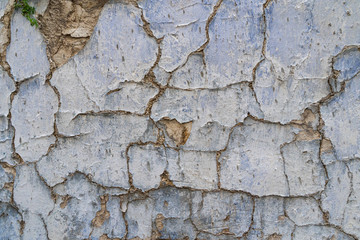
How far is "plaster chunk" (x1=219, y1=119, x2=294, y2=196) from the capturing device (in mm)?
1217

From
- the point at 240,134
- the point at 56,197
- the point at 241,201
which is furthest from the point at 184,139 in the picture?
the point at 56,197

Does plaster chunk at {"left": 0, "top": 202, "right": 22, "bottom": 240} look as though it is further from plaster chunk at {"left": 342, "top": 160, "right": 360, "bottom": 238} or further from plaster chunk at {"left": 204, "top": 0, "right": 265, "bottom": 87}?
plaster chunk at {"left": 342, "top": 160, "right": 360, "bottom": 238}

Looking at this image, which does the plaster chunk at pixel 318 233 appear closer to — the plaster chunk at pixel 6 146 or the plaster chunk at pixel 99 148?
the plaster chunk at pixel 99 148

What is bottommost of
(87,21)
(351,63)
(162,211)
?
(162,211)

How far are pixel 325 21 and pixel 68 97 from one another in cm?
97

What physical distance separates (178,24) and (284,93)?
0.45m

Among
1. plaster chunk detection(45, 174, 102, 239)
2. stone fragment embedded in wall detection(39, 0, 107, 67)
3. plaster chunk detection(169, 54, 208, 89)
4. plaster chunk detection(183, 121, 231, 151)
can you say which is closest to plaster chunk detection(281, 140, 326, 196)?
plaster chunk detection(183, 121, 231, 151)

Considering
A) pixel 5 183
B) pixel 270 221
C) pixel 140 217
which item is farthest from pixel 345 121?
pixel 5 183

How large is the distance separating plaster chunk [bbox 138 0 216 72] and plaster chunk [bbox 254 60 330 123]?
26 centimetres

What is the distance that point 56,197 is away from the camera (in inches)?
52.4

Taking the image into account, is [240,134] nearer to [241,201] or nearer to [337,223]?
[241,201]

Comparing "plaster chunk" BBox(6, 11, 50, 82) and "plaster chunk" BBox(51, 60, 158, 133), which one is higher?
"plaster chunk" BBox(6, 11, 50, 82)

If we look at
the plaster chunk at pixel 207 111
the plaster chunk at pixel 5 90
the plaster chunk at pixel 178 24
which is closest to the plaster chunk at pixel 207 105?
the plaster chunk at pixel 207 111

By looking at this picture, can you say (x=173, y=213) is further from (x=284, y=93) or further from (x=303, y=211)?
(x=284, y=93)
